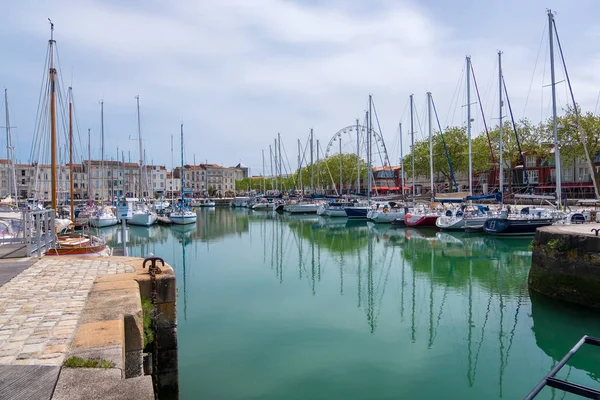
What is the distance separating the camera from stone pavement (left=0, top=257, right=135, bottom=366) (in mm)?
5246

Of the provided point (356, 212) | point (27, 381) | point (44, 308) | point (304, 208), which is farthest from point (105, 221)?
point (27, 381)

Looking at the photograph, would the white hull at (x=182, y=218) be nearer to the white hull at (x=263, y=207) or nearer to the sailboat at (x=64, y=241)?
the sailboat at (x=64, y=241)

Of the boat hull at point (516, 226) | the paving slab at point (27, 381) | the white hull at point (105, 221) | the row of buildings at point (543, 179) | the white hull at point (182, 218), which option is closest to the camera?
the paving slab at point (27, 381)

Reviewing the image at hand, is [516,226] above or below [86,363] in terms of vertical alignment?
below

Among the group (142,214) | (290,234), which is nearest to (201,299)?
(290,234)

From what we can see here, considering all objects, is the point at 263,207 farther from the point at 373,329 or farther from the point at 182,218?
the point at 373,329

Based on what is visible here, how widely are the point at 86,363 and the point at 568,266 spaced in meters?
14.0

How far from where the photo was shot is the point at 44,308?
708 cm

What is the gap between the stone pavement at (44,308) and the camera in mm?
5246

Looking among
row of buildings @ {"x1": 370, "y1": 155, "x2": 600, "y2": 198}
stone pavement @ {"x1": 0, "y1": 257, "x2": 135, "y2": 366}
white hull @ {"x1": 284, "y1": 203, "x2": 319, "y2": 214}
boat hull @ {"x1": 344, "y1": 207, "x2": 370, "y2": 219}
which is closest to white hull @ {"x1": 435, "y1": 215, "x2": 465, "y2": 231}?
boat hull @ {"x1": 344, "y1": 207, "x2": 370, "y2": 219}

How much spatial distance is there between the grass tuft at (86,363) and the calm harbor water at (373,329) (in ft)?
14.8

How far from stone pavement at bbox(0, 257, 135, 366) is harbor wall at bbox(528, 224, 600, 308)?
12.7 m

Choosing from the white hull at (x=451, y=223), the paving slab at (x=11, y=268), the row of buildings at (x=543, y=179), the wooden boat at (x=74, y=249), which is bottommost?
the white hull at (x=451, y=223)

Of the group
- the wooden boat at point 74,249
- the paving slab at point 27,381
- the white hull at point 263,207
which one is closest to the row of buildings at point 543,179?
the white hull at point 263,207
